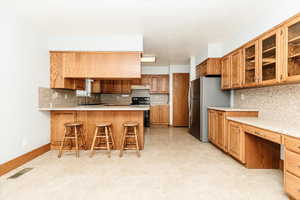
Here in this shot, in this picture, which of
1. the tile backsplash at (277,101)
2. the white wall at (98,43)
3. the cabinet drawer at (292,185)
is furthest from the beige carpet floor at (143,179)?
the white wall at (98,43)

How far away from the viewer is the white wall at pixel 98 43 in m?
3.78

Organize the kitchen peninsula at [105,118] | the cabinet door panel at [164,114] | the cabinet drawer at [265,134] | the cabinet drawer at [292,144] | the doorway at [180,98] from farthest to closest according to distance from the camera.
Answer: the cabinet door panel at [164,114] < the doorway at [180,98] < the kitchen peninsula at [105,118] < the cabinet drawer at [265,134] < the cabinet drawer at [292,144]

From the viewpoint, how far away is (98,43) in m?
3.79

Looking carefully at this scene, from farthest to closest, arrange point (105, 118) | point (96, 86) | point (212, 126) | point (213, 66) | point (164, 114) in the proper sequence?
point (164, 114), point (96, 86), point (213, 66), point (212, 126), point (105, 118)

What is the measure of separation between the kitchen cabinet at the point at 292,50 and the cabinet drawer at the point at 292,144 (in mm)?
747

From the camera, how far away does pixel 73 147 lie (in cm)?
371

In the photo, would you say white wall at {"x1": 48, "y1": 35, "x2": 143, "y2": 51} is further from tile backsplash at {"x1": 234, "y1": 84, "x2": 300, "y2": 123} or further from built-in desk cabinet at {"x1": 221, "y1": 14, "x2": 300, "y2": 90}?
tile backsplash at {"x1": 234, "y1": 84, "x2": 300, "y2": 123}

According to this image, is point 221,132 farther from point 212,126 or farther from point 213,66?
point 213,66

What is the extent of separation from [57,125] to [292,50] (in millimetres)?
4267

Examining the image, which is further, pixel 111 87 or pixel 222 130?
pixel 111 87

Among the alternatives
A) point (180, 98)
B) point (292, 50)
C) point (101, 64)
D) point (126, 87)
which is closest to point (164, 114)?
point (180, 98)

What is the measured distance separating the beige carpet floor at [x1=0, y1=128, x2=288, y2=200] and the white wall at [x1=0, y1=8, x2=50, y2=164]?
15.4 inches

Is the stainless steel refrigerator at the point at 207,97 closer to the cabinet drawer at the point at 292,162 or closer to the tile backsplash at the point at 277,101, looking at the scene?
the tile backsplash at the point at 277,101

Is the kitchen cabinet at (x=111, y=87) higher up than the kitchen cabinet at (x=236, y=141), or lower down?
higher up
